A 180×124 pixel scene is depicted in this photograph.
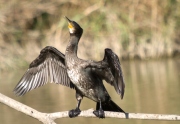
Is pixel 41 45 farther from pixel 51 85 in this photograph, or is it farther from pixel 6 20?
pixel 51 85

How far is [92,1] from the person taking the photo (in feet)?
51.0

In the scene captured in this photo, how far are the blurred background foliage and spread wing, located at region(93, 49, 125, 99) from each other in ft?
25.5

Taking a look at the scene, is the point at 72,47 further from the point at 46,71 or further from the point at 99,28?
the point at 99,28

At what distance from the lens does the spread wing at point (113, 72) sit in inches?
Answer: 229

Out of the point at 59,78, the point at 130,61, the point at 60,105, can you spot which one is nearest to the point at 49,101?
the point at 60,105

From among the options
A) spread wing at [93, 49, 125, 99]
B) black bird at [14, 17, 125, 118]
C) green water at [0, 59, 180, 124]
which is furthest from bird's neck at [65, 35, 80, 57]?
green water at [0, 59, 180, 124]

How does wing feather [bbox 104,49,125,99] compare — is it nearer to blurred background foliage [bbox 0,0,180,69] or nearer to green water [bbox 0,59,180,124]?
green water [bbox 0,59,180,124]

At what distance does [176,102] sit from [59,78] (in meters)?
2.95

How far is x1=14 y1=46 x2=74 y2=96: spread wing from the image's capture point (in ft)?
22.5

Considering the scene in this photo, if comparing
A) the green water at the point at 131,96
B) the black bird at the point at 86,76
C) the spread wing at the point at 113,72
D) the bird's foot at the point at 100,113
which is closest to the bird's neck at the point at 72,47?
the black bird at the point at 86,76

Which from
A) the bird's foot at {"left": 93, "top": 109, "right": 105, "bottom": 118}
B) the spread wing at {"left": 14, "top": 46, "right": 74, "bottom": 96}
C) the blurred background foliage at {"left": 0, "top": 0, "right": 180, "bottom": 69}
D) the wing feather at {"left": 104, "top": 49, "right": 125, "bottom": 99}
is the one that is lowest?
the bird's foot at {"left": 93, "top": 109, "right": 105, "bottom": 118}

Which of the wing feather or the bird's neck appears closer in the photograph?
the wing feather

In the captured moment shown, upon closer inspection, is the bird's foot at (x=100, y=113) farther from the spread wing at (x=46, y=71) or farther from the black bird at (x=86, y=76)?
the spread wing at (x=46, y=71)

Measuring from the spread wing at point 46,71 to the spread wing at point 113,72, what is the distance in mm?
760
